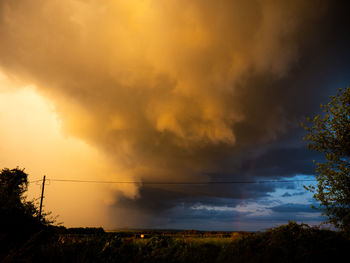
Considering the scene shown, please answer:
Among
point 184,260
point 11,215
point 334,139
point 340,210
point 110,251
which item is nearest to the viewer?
point 184,260

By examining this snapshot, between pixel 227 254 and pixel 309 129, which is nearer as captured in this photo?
pixel 227 254

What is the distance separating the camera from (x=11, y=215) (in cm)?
1320

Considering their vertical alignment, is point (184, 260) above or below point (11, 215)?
below

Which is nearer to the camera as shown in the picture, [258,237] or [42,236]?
[258,237]

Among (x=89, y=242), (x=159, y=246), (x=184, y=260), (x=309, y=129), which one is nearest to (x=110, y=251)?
(x=89, y=242)

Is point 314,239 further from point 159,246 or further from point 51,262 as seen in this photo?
point 51,262

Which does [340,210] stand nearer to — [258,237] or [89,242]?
[258,237]

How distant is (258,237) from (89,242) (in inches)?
251

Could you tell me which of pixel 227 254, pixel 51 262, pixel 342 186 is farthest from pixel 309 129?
pixel 51 262

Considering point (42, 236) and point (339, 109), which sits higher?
point (339, 109)

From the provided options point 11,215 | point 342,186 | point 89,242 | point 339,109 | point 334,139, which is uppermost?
point 339,109

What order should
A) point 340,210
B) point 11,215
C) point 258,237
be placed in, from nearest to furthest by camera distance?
point 258,237 → point 11,215 → point 340,210

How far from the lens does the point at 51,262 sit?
25.7ft

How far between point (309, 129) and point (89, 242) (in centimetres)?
2142
